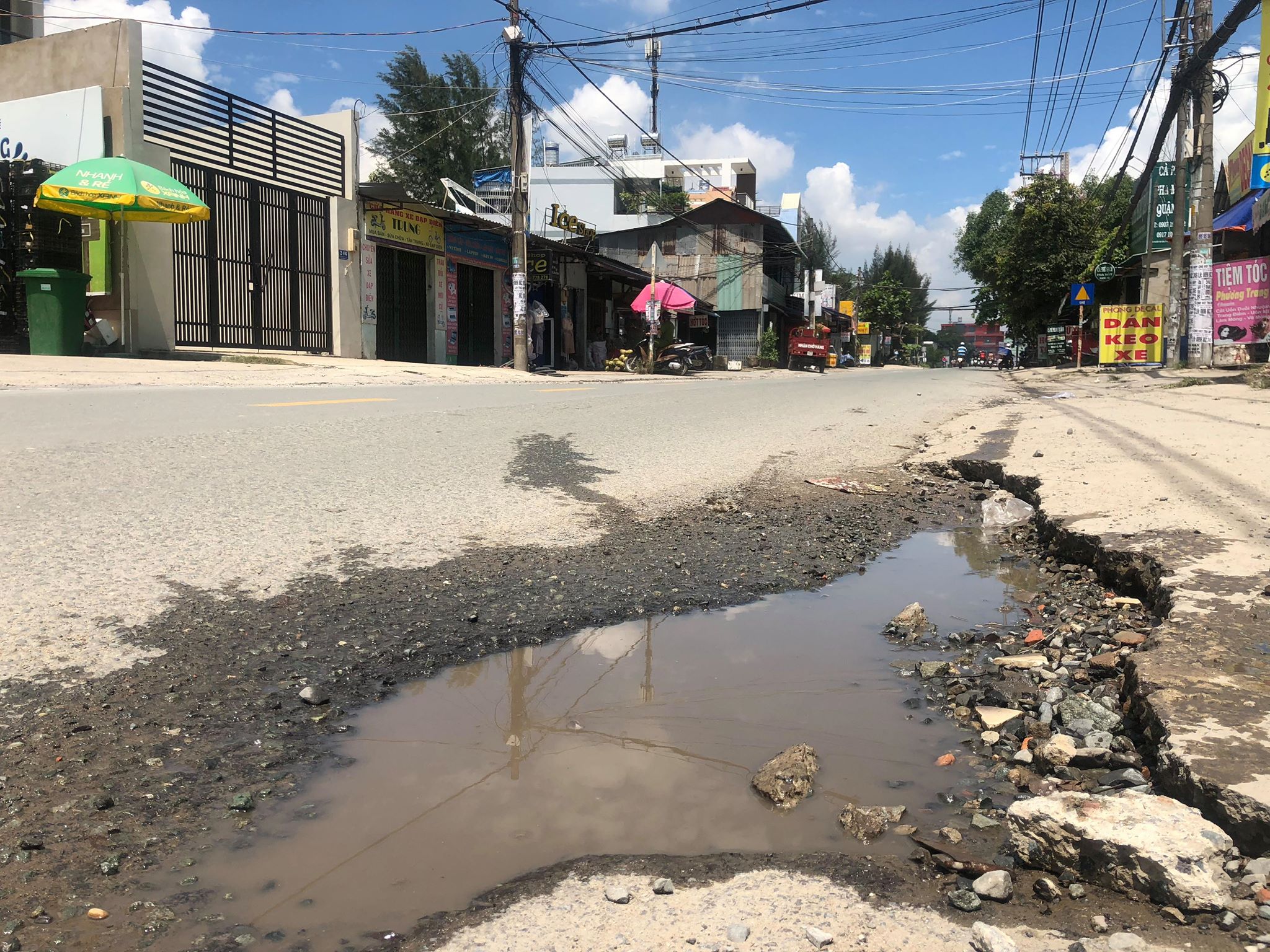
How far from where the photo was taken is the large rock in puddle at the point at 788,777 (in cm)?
200

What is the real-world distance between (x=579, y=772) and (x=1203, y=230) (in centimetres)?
1660

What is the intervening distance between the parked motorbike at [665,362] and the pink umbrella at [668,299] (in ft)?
4.44

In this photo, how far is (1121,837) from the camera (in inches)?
64.6

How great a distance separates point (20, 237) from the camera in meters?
13.1

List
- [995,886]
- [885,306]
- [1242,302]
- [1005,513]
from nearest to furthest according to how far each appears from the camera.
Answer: [995,886] < [1005,513] < [1242,302] < [885,306]

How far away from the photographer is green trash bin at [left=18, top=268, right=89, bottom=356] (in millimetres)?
12172

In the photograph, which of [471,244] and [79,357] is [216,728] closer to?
[79,357]

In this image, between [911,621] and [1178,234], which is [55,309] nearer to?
[911,621]

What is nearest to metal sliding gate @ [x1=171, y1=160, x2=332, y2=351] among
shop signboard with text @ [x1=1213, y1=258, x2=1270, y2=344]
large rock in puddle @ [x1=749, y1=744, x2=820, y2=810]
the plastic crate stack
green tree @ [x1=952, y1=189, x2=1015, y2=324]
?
the plastic crate stack

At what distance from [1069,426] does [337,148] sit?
15528 millimetres

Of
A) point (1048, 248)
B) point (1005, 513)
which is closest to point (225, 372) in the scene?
point (1005, 513)

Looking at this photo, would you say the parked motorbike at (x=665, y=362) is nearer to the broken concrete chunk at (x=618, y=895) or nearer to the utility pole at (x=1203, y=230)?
the utility pole at (x=1203, y=230)

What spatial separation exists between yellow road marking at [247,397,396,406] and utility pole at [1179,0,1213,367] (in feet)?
43.7

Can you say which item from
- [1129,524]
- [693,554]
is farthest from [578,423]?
[1129,524]
